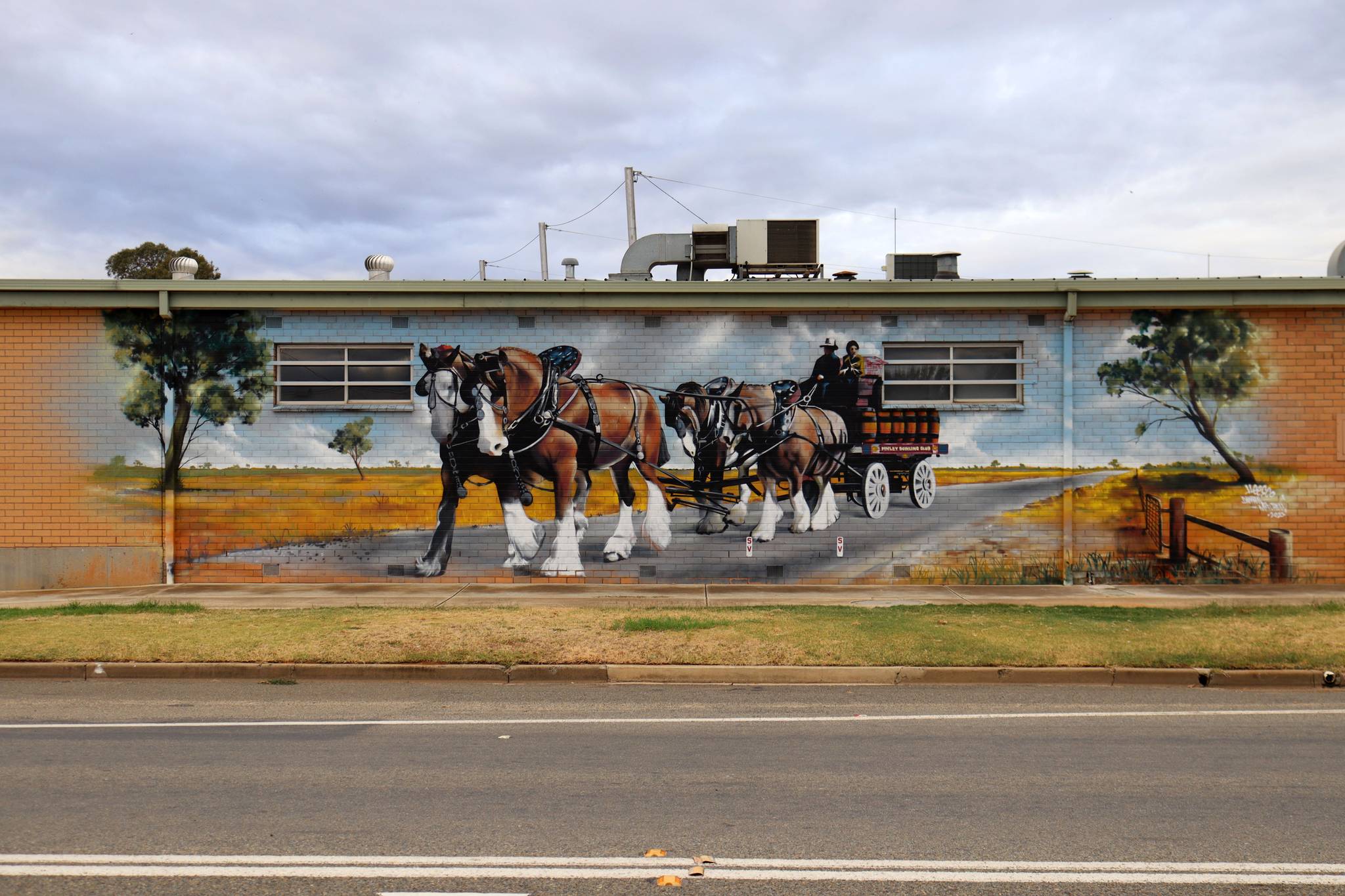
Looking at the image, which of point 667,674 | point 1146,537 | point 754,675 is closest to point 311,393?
point 667,674

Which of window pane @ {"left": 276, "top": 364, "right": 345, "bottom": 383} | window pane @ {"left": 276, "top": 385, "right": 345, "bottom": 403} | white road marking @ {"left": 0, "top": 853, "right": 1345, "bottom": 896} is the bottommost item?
white road marking @ {"left": 0, "top": 853, "right": 1345, "bottom": 896}

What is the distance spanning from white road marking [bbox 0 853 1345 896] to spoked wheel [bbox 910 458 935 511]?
1070 cm

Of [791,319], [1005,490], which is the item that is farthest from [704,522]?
[1005,490]

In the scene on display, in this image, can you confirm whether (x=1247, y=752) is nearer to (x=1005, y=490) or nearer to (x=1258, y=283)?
(x=1005, y=490)

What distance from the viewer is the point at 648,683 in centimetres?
984

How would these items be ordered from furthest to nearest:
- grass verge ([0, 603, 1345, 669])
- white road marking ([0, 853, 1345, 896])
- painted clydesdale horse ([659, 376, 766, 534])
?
painted clydesdale horse ([659, 376, 766, 534])
grass verge ([0, 603, 1345, 669])
white road marking ([0, 853, 1345, 896])

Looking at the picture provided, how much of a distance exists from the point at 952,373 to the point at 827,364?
6.47 ft

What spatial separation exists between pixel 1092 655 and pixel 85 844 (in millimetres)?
8810

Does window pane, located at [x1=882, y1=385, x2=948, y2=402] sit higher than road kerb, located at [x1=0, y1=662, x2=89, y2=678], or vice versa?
window pane, located at [x1=882, y1=385, x2=948, y2=402]

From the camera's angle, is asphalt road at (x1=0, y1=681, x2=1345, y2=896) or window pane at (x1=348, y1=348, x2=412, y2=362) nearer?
asphalt road at (x1=0, y1=681, x2=1345, y2=896)

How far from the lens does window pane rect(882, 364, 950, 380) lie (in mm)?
15750

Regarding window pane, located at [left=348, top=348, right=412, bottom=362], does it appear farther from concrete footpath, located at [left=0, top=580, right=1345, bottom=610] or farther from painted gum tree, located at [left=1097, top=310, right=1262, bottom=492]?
painted gum tree, located at [left=1097, top=310, right=1262, bottom=492]

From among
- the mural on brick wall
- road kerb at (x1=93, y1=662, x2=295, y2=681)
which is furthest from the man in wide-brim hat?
road kerb at (x1=93, y1=662, x2=295, y2=681)

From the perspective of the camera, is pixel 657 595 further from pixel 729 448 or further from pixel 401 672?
pixel 401 672
